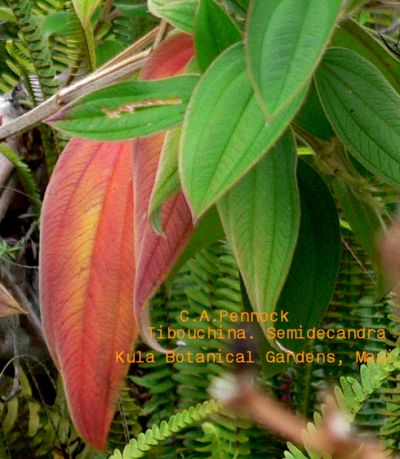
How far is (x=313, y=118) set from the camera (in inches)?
28.1

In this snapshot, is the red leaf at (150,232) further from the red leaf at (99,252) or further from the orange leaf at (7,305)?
the orange leaf at (7,305)

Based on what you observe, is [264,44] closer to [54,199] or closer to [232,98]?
[232,98]

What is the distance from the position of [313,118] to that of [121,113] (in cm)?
18

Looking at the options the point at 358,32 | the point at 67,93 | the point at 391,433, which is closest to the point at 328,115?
the point at 358,32

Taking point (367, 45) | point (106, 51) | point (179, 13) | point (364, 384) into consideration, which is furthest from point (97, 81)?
point (106, 51)

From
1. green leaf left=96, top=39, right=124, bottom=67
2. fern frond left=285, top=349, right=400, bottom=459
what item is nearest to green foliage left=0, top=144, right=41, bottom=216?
green leaf left=96, top=39, right=124, bottom=67

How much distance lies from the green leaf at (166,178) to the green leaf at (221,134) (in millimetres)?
42

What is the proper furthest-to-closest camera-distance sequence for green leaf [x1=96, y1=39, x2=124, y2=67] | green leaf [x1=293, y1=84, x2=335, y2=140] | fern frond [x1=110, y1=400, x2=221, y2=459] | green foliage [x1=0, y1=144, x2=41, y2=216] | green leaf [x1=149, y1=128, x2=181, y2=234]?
green leaf [x1=96, y1=39, x2=124, y2=67] < green foliage [x1=0, y1=144, x2=41, y2=216] < fern frond [x1=110, y1=400, x2=221, y2=459] < green leaf [x1=293, y1=84, x2=335, y2=140] < green leaf [x1=149, y1=128, x2=181, y2=234]

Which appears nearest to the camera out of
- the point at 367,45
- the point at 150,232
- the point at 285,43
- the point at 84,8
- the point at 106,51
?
the point at 285,43

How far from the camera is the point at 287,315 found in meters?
0.79

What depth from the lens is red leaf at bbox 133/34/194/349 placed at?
62 cm

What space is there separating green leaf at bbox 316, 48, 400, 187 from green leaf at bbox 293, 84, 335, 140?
0.11ft

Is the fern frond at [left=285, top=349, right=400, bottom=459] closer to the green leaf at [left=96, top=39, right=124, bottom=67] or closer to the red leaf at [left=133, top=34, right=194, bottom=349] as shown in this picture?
the red leaf at [left=133, top=34, right=194, bottom=349]

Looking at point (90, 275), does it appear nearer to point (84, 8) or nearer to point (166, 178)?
point (166, 178)
